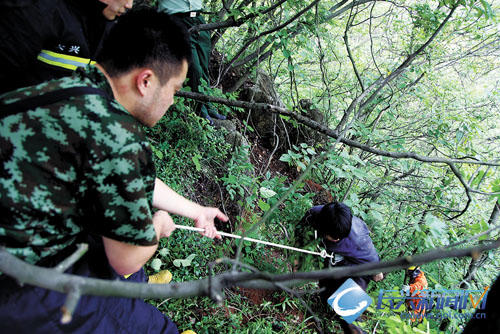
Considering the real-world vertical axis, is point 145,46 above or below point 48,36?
above

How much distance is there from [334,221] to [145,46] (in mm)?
2836

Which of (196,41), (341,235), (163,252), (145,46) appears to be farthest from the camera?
(196,41)

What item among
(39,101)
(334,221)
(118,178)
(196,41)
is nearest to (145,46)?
(39,101)

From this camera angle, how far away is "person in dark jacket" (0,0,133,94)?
1.43m

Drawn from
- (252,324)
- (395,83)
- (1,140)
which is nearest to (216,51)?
(395,83)

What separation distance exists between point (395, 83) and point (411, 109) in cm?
344

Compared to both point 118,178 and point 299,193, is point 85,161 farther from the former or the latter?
Result: point 299,193

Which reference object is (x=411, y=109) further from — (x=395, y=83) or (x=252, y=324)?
(x=252, y=324)

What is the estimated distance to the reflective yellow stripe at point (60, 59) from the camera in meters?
1.61

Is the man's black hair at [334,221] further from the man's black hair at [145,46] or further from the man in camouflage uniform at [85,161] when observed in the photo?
the man's black hair at [145,46]

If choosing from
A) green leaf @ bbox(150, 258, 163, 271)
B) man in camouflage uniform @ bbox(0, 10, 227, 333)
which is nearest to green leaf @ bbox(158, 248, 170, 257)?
green leaf @ bbox(150, 258, 163, 271)

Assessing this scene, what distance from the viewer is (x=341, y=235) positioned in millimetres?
3373
